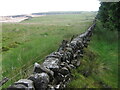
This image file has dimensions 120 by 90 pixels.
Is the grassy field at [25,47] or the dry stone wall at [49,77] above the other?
the dry stone wall at [49,77]

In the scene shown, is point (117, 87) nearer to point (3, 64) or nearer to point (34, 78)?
point (34, 78)

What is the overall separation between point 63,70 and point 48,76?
1886mm

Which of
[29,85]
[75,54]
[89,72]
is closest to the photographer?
[29,85]

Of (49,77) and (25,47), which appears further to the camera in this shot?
(25,47)

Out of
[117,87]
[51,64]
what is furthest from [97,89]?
[51,64]

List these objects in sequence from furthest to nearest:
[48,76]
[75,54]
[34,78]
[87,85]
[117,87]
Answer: [75,54] < [117,87] < [87,85] < [48,76] < [34,78]

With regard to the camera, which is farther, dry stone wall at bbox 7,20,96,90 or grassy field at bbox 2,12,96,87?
grassy field at bbox 2,12,96,87

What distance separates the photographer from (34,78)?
24.4ft

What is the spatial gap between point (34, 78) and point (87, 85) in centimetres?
427

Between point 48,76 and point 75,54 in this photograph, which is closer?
point 48,76

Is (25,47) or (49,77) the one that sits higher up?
(49,77)

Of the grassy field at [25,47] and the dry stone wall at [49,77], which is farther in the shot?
the grassy field at [25,47]

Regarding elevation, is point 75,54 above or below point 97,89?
above

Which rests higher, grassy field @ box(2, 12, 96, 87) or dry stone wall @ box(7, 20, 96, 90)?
dry stone wall @ box(7, 20, 96, 90)
